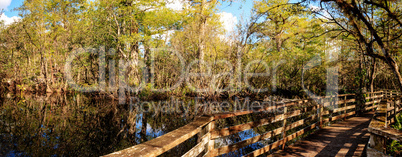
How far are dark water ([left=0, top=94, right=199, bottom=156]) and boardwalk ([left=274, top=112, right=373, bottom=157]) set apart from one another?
18.1ft

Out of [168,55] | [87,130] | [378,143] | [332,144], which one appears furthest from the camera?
[168,55]

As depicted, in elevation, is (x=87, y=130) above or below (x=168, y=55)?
below

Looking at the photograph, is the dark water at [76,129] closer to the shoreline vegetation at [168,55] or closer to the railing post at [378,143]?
the shoreline vegetation at [168,55]

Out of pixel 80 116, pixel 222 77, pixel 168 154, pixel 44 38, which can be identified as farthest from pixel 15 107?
pixel 222 77

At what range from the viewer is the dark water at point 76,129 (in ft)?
24.0

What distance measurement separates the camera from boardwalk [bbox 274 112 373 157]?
500cm

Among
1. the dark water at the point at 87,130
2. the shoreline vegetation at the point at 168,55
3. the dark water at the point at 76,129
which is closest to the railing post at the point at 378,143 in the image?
the dark water at the point at 87,130

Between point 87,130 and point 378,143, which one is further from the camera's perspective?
point 87,130

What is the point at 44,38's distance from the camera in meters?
21.2

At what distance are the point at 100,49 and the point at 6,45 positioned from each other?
1135 cm

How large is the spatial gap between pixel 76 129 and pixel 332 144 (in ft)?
31.8

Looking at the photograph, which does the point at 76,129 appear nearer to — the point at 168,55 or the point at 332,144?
the point at 332,144

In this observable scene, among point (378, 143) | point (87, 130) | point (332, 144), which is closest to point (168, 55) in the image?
point (87, 130)

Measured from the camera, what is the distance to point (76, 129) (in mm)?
9578
